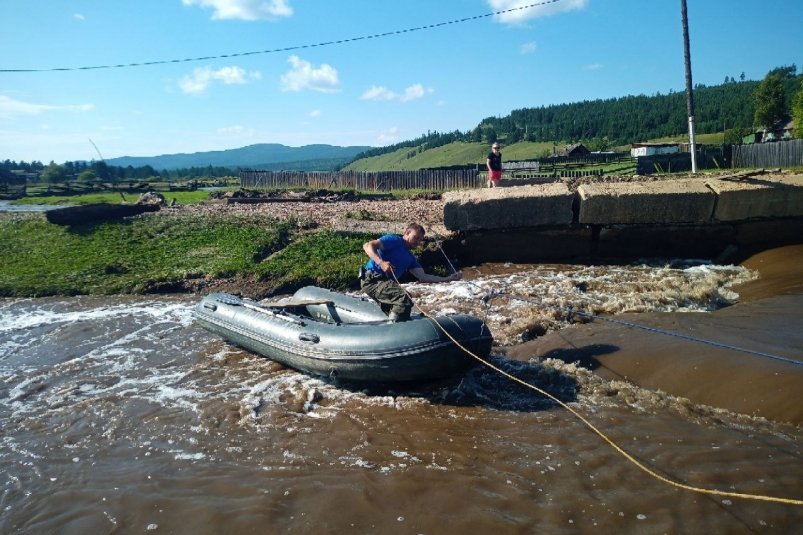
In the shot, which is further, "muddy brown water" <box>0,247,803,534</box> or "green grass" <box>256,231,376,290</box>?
"green grass" <box>256,231,376,290</box>

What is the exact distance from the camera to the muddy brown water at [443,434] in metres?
4.26

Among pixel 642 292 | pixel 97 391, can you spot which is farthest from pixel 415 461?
pixel 642 292

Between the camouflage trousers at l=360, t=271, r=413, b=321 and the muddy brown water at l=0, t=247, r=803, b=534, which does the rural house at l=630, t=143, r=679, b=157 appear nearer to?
the muddy brown water at l=0, t=247, r=803, b=534

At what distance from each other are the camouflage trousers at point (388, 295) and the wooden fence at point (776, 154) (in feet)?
85.1

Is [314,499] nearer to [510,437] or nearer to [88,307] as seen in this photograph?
[510,437]

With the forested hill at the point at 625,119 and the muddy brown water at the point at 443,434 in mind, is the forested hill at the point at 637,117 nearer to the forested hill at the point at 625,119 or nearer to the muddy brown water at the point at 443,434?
the forested hill at the point at 625,119

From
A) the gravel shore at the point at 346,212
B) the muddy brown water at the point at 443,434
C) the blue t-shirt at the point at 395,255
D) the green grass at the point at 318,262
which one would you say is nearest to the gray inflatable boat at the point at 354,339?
the muddy brown water at the point at 443,434

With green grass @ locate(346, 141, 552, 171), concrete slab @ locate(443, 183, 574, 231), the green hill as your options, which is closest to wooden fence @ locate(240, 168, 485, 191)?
concrete slab @ locate(443, 183, 574, 231)

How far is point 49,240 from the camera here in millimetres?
15438

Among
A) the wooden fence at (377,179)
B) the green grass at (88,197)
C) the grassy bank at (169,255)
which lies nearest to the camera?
the grassy bank at (169,255)

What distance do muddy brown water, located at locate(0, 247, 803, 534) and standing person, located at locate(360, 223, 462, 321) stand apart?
1044mm

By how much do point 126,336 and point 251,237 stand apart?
5.22m

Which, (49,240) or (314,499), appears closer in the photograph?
(314,499)

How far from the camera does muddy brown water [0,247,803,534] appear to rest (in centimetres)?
426
